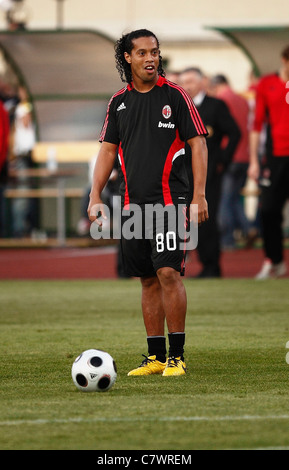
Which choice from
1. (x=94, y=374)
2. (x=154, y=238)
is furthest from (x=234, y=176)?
(x=94, y=374)

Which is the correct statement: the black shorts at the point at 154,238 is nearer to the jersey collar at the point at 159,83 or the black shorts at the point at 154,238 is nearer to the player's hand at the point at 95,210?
the player's hand at the point at 95,210

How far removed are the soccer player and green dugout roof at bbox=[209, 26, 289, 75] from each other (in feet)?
37.4

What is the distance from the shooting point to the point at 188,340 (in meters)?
8.56

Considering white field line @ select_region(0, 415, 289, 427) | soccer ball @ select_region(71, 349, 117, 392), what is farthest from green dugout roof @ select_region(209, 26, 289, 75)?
white field line @ select_region(0, 415, 289, 427)

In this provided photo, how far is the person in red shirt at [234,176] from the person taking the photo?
18500mm

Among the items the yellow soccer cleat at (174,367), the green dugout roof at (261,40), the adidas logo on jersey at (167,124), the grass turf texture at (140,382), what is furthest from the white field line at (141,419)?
the green dugout roof at (261,40)

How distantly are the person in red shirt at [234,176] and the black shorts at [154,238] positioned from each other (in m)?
11.4

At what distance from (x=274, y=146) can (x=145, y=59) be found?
262 inches

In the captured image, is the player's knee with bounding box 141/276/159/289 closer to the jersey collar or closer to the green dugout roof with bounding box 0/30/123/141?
the jersey collar

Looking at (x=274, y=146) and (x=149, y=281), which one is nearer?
(x=149, y=281)

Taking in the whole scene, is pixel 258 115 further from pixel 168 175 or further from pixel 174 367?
pixel 174 367

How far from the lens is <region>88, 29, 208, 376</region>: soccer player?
22.5 ft

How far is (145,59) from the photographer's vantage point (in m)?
6.89
